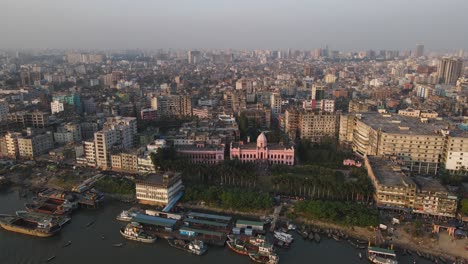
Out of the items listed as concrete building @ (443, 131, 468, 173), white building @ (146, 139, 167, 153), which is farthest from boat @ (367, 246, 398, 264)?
white building @ (146, 139, 167, 153)

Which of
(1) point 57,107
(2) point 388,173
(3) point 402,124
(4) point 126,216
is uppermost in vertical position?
(3) point 402,124

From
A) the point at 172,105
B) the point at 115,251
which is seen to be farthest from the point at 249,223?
the point at 172,105

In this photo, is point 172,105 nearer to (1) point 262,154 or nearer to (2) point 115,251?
(1) point 262,154

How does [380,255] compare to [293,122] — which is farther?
[293,122]

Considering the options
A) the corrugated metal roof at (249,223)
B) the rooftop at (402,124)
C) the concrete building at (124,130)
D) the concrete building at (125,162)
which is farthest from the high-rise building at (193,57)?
the corrugated metal roof at (249,223)

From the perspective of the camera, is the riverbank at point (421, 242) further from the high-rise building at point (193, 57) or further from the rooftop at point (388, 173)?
the high-rise building at point (193, 57)

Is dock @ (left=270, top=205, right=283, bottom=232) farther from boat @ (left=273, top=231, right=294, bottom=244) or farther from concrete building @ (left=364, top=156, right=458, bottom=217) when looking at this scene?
concrete building @ (left=364, top=156, right=458, bottom=217)
